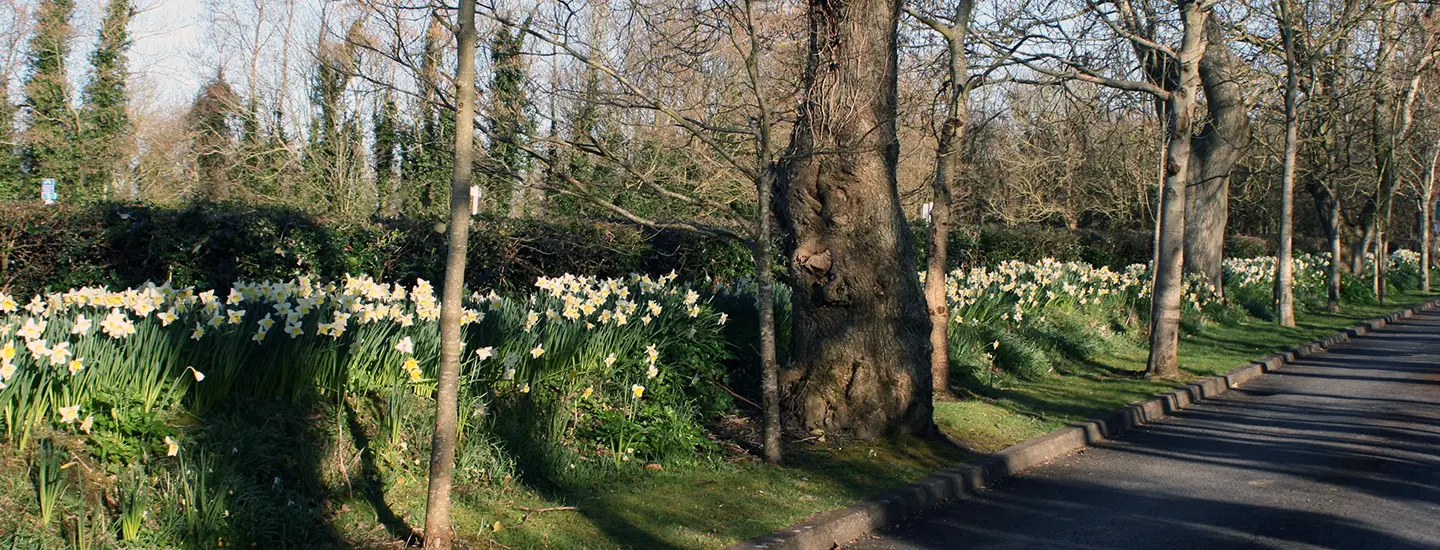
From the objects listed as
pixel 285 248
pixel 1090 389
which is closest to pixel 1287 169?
pixel 1090 389

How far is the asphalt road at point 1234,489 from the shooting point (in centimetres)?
629

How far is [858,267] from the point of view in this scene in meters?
8.05

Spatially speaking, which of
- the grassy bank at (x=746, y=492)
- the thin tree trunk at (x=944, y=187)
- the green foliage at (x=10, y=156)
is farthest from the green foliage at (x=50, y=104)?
the grassy bank at (x=746, y=492)

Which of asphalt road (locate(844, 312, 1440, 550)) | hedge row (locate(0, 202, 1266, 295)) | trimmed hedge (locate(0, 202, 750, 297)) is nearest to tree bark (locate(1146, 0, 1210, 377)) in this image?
asphalt road (locate(844, 312, 1440, 550))

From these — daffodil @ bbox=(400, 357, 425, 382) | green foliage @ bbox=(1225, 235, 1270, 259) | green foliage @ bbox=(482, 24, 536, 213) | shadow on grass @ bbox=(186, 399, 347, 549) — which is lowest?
shadow on grass @ bbox=(186, 399, 347, 549)

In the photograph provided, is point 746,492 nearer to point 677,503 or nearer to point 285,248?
point 677,503

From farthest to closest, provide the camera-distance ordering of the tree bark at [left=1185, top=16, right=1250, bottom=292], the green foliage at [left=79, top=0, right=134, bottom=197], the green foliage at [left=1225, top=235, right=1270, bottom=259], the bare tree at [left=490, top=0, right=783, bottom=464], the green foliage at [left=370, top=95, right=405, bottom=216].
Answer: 1. the green foliage at [left=1225, top=235, right=1270, bottom=259]
2. the green foliage at [left=79, top=0, right=134, bottom=197]
3. the green foliage at [left=370, top=95, right=405, bottom=216]
4. the tree bark at [left=1185, top=16, right=1250, bottom=292]
5. the bare tree at [left=490, top=0, right=783, bottom=464]

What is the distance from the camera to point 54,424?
490cm

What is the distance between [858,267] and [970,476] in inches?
66.7

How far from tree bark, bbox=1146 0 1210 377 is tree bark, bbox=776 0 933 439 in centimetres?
573

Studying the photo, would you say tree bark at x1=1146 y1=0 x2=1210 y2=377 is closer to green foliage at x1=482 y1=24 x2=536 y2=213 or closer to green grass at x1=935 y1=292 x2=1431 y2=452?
green grass at x1=935 y1=292 x2=1431 y2=452

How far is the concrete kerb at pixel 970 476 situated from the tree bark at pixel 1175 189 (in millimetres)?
593

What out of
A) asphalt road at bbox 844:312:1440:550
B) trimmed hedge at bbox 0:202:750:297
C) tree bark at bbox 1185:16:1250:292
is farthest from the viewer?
tree bark at bbox 1185:16:1250:292

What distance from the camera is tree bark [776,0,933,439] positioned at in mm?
7984
